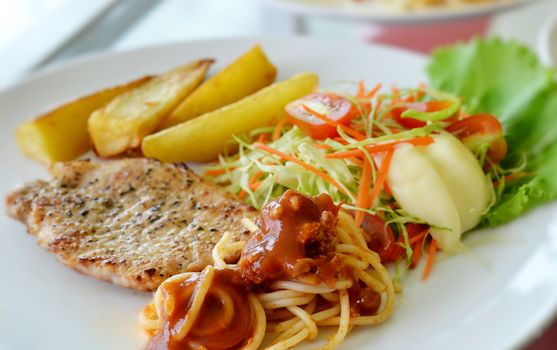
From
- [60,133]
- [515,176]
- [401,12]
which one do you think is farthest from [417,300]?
[401,12]

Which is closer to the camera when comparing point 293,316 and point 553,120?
point 293,316

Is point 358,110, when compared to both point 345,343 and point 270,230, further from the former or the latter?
point 345,343

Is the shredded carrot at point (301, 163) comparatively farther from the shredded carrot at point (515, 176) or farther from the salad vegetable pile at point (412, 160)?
the shredded carrot at point (515, 176)

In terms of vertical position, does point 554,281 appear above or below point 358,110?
below

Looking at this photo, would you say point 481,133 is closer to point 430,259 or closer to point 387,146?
point 387,146

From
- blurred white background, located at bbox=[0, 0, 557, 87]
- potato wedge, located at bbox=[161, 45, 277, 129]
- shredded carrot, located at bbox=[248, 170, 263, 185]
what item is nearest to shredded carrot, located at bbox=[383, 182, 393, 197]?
shredded carrot, located at bbox=[248, 170, 263, 185]

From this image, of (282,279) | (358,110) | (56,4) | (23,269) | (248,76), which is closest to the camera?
(282,279)

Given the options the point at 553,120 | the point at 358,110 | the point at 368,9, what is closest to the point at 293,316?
the point at 358,110
